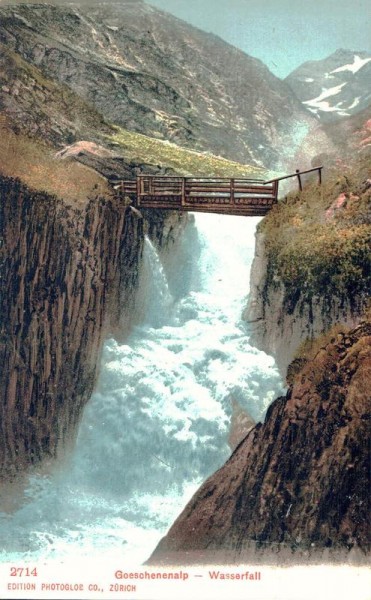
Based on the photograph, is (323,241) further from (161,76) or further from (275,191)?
(161,76)

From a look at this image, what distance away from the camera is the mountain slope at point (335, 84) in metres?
12.0

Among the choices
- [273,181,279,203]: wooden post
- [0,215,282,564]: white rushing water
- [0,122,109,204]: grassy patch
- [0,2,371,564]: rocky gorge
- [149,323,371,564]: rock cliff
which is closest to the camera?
[149,323,371,564]: rock cliff

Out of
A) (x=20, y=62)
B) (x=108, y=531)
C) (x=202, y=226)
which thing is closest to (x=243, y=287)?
(x=202, y=226)

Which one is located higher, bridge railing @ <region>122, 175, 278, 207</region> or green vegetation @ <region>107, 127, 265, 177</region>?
green vegetation @ <region>107, 127, 265, 177</region>

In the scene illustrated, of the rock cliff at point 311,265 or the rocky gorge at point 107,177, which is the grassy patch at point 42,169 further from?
the rock cliff at point 311,265

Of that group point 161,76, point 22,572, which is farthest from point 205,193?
point 22,572

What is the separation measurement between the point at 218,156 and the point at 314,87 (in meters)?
1.78

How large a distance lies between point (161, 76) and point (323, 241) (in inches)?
145

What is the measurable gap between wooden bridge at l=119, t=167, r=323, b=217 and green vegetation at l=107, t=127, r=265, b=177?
16cm

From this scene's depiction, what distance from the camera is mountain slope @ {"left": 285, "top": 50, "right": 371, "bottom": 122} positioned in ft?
39.3

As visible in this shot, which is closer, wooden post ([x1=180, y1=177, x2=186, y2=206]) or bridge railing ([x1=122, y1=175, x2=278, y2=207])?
bridge railing ([x1=122, y1=175, x2=278, y2=207])

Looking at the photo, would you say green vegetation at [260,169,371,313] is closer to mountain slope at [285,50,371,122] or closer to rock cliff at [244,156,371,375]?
rock cliff at [244,156,371,375]

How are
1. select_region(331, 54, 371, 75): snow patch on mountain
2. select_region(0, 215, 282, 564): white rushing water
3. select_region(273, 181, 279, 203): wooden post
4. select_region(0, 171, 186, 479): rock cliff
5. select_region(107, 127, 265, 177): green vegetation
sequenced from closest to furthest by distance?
select_region(0, 215, 282, 564): white rushing water, select_region(331, 54, 371, 75): snow patch on mountain, select_region(273, 181, 279, 203): wooden post, select_region(0, 171, 186, 479): rock cliff, select_region(107, 127, 265, 177): green vegetation

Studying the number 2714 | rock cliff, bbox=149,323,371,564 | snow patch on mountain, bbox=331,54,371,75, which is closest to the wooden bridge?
snow patch on mountain, bbox=331,54,371,75
